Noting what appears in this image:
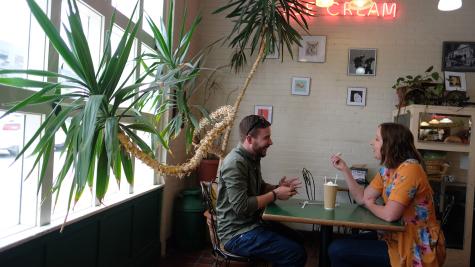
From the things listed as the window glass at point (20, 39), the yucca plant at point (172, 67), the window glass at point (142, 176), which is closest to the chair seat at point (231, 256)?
the yucca plant at point (172, 67)

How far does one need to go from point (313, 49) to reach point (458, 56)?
69.1 inches

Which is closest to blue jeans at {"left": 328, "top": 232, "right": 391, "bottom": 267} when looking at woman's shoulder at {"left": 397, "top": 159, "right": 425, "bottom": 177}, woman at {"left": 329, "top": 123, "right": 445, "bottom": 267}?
woman at {"left": 329, "top": 123, "right": 445, "bottom": 267}

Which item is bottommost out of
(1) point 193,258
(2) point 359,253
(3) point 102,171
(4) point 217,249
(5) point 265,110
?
(1) point 193,258

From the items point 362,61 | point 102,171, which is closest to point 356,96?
point 362,61

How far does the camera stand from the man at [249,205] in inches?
88.8

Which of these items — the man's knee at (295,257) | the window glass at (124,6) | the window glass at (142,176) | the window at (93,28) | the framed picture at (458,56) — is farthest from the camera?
the framed picture at (458,56)

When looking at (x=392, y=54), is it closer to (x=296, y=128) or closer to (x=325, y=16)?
(x=325, y=16)

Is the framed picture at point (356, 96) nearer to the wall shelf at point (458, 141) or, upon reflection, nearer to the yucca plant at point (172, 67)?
the wall shelf at point (458, 141)

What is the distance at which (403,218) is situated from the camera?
2.15 metres

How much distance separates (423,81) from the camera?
4.18 meters

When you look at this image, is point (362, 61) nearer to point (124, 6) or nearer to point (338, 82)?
point (338, 82)

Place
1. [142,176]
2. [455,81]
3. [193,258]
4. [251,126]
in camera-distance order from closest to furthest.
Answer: [251,126] < [142,176] < [193,258] < [455,81]

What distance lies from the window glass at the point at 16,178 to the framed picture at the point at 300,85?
3.39m

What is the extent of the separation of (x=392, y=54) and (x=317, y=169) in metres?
1.75
